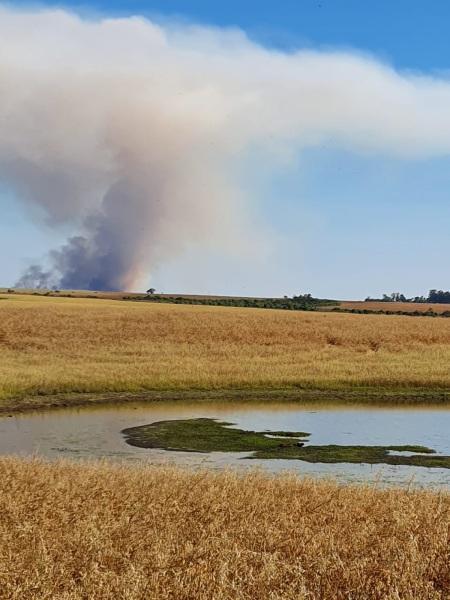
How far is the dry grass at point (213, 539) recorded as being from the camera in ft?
25.4

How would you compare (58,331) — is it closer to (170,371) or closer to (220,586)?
(170,371)

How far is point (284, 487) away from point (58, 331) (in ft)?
158

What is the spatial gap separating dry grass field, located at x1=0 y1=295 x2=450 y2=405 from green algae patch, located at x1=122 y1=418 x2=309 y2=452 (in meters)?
9.99

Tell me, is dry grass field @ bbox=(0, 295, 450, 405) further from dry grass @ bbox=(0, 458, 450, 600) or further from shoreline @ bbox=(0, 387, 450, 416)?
dry grass @ bbox=(0, 458, 450, 600)

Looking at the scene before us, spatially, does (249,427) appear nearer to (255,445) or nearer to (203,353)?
(255,445)

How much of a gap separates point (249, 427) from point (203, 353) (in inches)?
797

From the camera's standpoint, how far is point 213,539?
9523 mm

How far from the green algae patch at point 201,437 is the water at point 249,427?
78cm

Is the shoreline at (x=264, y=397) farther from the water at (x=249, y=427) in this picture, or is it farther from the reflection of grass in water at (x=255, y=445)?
the reflection of grass in water at (x=255, y=445)

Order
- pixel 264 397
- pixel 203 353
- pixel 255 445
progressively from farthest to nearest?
pixel 203 353
pixel 264 397
pixel 255 445

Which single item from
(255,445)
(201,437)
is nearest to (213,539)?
(255,445)

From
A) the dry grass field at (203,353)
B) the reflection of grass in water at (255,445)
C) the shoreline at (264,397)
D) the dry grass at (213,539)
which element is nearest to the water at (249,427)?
the reflection of grass in water at (255,445)

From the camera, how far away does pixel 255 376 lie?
47.2 meters

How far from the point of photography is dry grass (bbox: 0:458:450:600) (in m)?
7.73
